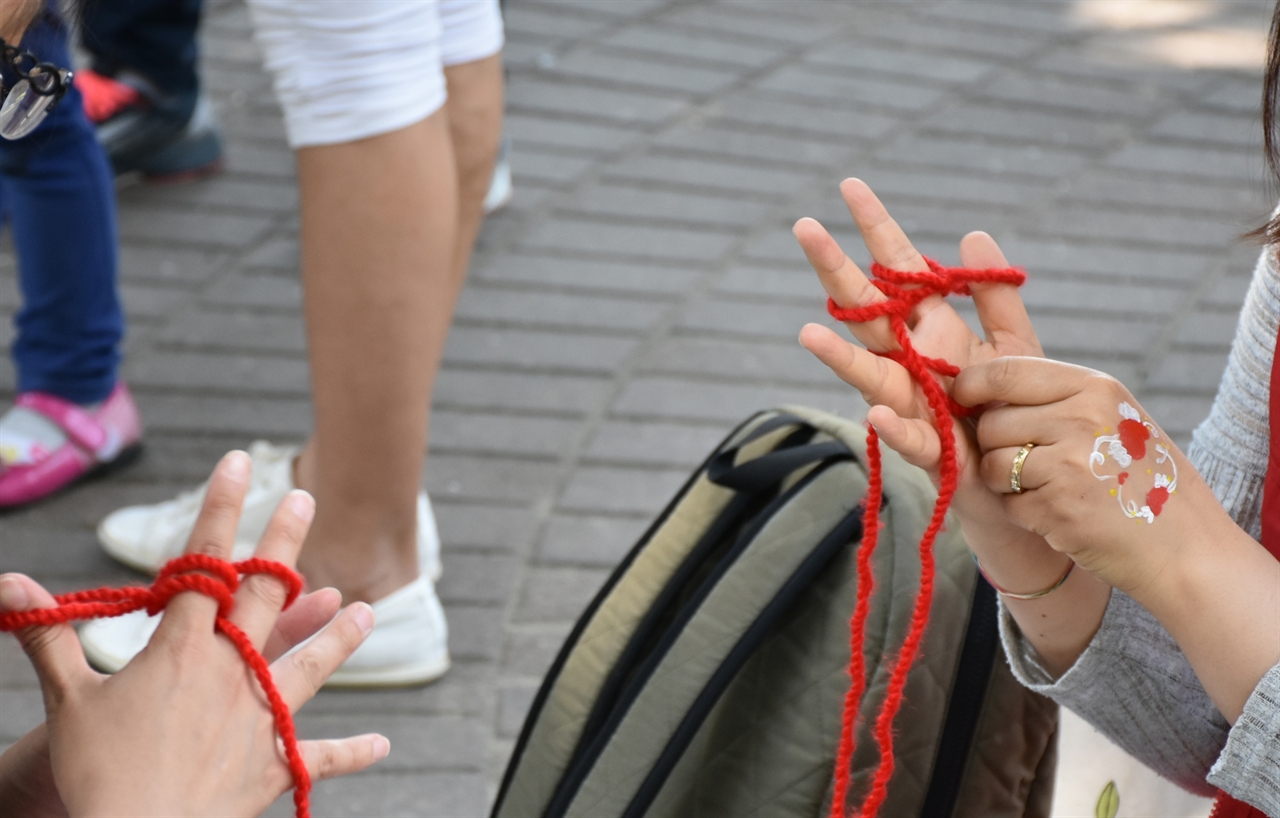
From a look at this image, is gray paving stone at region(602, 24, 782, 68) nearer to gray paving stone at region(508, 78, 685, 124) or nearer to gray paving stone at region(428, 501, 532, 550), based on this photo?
gray paving stone at region(508, 78, 685, 124)

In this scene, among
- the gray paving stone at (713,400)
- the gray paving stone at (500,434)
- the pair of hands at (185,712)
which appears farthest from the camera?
the gray paving stone at (713,400)

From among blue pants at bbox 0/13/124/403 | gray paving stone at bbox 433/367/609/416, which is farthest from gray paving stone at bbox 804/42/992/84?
blue pants at bbox 0/13/124/403

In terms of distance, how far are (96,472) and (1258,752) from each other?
1.63 meters

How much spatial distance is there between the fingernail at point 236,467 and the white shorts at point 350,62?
0.63 meters

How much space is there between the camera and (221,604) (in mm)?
756

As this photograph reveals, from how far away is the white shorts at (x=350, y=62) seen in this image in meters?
1.30

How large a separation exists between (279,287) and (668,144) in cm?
95

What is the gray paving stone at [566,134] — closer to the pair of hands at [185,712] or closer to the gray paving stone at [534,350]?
the gray paving stone at [534,350]

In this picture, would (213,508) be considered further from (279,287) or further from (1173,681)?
(279,287)

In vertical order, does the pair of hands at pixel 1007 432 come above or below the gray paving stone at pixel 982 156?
above

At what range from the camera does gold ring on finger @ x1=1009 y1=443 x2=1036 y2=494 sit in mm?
812

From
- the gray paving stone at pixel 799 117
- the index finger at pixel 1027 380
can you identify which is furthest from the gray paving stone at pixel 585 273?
the index finger at pixel 1027 380

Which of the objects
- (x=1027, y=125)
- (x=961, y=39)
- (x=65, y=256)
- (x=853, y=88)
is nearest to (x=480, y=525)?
(x=65, y=256)

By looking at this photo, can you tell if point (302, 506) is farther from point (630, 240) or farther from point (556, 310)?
point (630, 240)
